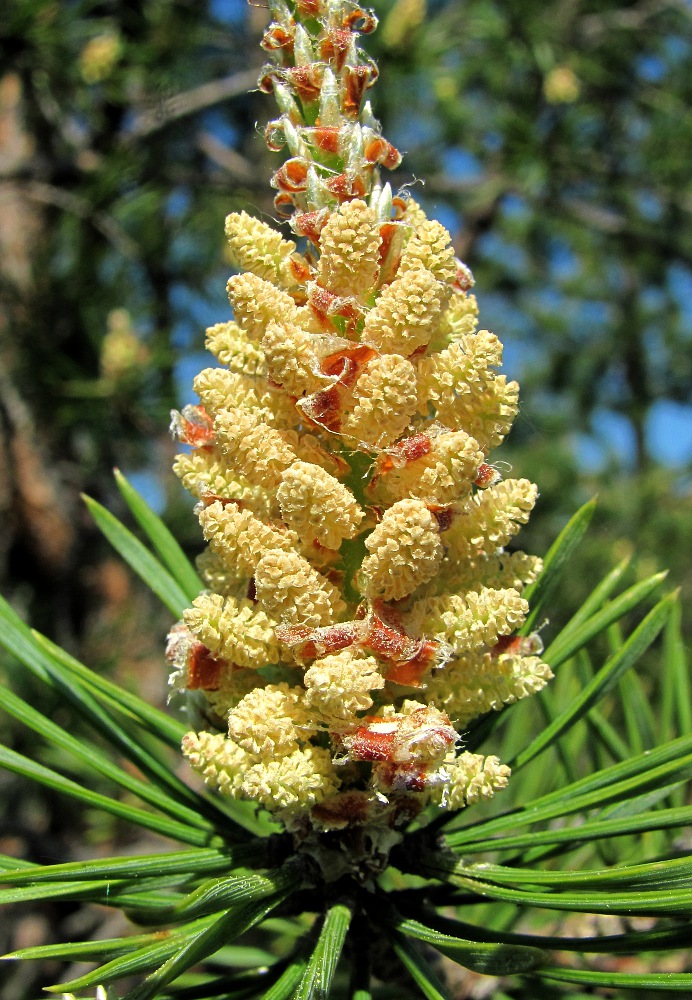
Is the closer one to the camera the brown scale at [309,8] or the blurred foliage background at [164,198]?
the brown scale at [309,8]

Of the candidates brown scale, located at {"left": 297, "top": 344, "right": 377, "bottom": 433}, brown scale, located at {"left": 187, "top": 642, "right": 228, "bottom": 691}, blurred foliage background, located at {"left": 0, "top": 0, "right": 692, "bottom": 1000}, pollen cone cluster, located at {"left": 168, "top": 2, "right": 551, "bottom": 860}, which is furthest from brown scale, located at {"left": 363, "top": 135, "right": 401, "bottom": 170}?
blurred foliage background, located at {"left": 0, "top": 0, "right": 692, "bottom": 1000}

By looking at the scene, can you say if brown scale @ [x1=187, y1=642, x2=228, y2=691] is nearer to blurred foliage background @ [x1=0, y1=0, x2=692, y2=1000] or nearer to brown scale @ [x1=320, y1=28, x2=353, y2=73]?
brown scale @ [x1=320, y1=28, x2=353, y2=73]

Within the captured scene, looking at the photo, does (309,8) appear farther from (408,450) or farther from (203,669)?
(203,669)

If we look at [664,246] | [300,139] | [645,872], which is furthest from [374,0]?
[645,872]

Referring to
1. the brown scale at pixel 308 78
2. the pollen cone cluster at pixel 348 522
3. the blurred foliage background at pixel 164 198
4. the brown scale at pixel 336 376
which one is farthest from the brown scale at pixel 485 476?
the blurred foliage background at pixel 164 198

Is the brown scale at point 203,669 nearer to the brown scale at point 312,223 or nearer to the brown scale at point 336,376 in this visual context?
the brown scale at point 336,376

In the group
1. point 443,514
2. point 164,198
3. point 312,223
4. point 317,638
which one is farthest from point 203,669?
point 164,198
